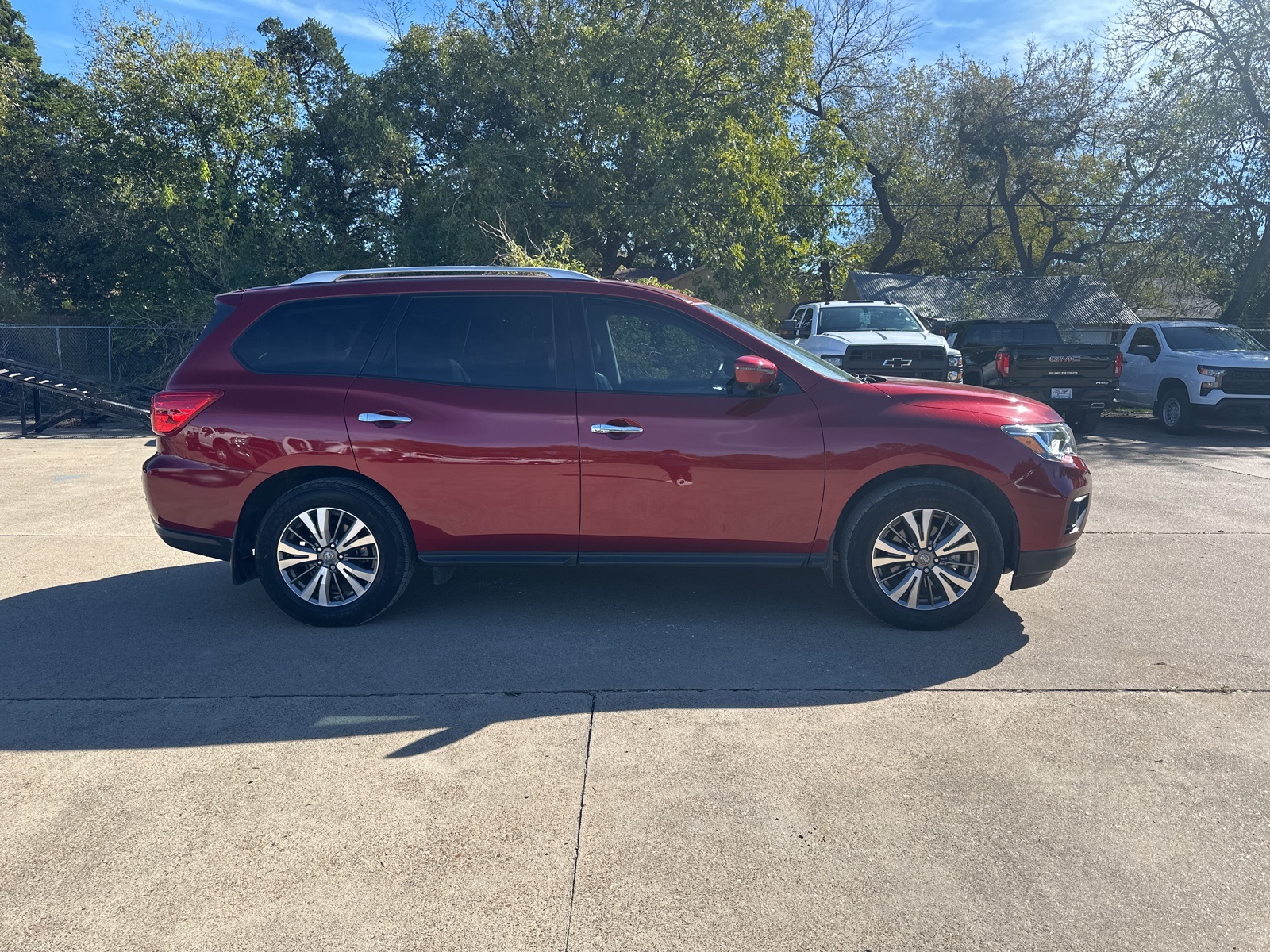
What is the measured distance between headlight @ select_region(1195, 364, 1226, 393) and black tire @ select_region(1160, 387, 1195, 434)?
32 centimetres

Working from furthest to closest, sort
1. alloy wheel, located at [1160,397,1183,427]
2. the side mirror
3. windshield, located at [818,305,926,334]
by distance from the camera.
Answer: windshield, located at [818,305,926,334]
alloy wheel, located at [1160,397,1183,427]
the side mirror

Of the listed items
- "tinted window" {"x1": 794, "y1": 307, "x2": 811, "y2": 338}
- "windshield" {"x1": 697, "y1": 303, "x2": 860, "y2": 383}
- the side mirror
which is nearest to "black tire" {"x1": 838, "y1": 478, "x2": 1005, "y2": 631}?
"windshield" {"x1": 697, "y1": 303, "x2": 860, "y2": 383}

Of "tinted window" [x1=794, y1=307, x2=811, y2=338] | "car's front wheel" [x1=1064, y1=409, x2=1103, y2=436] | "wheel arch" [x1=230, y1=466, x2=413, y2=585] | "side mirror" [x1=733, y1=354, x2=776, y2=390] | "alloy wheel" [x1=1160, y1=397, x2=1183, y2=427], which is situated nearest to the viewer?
"side mirror" [x1=733, y1=354, x2=776, y2=390]

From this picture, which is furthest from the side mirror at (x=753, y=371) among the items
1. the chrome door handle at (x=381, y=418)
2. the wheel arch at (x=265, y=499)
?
the wheel arch at (x=265, y=499)

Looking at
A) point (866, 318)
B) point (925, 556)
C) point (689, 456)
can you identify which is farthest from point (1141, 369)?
point (689, 456)

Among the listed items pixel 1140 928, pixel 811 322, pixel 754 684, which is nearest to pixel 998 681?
pixel 754 684

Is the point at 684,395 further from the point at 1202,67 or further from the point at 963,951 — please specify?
the point at 1202,67

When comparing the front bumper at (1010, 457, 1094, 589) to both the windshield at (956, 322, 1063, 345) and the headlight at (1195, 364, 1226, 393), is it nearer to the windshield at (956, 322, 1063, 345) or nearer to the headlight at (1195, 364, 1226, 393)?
the headlight at (1195, 364, 1226, 393)

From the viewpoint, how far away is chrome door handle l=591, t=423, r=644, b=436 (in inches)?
203

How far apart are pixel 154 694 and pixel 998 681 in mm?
3913

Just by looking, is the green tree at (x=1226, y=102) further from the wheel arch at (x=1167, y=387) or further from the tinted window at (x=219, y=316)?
the tinted window at (x=219, y=316)

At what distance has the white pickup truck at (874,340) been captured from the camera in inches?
550

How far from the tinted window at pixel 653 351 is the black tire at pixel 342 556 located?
1.35 m

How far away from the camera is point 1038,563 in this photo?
17.2 ft
